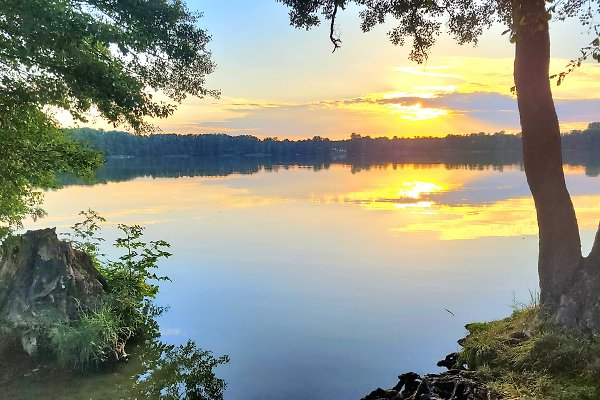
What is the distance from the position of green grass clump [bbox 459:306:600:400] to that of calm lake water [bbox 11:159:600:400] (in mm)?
1516

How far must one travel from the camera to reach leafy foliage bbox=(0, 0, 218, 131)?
707 centimetres

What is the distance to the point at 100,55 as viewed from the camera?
9.12 metres

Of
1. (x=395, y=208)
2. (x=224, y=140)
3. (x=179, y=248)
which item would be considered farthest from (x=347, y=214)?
(x=224, y=140)

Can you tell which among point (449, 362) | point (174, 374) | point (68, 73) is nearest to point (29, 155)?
point (68, 73)

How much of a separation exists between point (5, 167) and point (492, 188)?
1555 inches

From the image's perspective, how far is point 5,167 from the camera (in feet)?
25.6

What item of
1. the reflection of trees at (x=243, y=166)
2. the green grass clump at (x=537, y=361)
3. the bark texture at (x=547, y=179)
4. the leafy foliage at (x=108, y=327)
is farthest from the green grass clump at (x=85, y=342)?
the reflection of trees at (x=243, y=166)

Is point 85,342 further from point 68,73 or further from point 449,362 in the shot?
point 449,362

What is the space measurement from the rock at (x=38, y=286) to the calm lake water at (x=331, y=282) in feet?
4.93

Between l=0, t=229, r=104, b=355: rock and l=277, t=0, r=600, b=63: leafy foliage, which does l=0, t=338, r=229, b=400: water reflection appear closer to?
l=0, t=229, r=104, b=355: rock

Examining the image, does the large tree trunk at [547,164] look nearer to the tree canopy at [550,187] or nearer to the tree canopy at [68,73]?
the tree canopy at [550,187]

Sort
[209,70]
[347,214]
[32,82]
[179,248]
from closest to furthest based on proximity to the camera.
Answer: [32,82]
[209,70]
[179,248]
[347,214]

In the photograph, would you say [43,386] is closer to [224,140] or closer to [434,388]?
[434,388]

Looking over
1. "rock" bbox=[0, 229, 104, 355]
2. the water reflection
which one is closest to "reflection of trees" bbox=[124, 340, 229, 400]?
the water reflection
